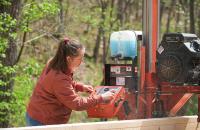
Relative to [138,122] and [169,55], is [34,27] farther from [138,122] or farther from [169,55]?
[138,122]

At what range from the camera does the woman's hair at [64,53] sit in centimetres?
521

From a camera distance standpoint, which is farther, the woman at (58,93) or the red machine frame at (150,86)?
the red machine frame at (150,86)

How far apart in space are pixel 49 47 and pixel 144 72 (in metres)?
10.7

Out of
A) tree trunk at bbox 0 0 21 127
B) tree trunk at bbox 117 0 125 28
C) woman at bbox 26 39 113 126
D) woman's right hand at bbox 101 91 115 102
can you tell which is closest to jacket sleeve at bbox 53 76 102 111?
woman at bbox 26 39 113 126

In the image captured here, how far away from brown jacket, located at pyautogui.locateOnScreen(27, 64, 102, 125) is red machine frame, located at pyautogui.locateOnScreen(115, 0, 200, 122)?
98cm

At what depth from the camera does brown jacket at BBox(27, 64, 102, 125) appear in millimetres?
5121

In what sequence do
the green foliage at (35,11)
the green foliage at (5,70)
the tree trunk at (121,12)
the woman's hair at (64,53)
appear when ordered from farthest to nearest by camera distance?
the tree trunk at (121,12), the green foliage at (35,11), the green foliage at (5,70), the woman's hair at (64,53)

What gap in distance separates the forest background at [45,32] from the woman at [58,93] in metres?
3.08

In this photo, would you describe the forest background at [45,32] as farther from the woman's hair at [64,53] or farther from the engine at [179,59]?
the woman's hair at [64,53]

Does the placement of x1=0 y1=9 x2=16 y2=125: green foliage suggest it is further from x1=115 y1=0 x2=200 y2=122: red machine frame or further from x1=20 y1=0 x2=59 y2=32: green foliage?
x1=115 y1=0 x2=200 y2=122: red machine frame

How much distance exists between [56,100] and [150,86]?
1.52 meters

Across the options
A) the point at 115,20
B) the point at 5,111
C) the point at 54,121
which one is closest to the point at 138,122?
the point at 54,121

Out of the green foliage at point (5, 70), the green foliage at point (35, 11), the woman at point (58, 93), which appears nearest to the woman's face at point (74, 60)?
the woman at point (58, 93)

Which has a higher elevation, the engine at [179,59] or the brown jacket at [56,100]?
the engine at [179,59]
